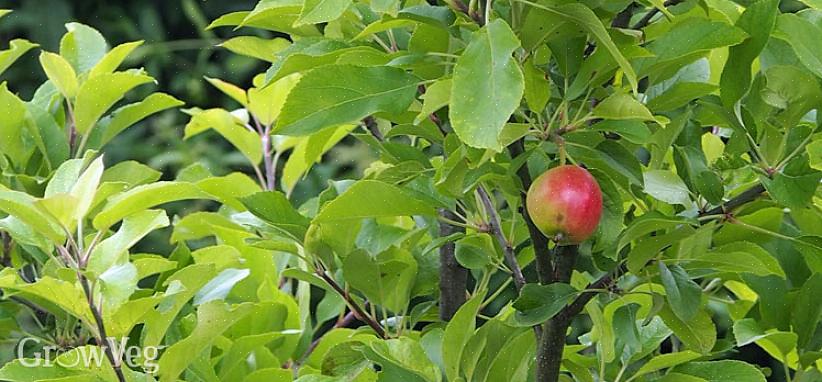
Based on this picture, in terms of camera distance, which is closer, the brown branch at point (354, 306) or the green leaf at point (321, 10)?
the green leaf at point (321, 10)

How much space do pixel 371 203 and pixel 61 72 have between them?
437 mm

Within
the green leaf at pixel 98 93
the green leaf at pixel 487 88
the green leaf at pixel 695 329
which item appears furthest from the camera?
the green leaf at pixel 98 93

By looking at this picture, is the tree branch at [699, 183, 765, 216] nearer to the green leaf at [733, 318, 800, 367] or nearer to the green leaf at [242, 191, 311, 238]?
the green leaf at [733, 318, 800, 367]

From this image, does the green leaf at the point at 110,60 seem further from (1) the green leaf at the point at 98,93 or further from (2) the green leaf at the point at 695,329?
(2) the green leaf at the point at 695,329

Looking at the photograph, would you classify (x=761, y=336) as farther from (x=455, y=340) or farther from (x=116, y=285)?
(x=116, y=285)

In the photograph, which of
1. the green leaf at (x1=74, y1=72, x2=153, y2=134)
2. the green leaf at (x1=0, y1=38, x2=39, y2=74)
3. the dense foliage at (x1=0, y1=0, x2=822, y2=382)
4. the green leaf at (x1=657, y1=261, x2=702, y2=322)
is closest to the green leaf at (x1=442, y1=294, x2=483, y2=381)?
the dense foliage at (x1=0, y1=0, x2=822, y2=382)

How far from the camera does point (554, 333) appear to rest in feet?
2.54

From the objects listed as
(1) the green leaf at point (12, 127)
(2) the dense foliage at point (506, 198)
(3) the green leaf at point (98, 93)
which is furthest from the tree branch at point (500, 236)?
(1) the green leaf at point (12, 127)

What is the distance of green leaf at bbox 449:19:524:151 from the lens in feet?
1.87

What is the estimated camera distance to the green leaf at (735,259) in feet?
2.43

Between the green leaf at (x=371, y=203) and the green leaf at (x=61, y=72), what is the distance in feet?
1.35

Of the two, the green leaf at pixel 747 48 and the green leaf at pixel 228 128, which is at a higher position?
the green leaf at pixel 747 48

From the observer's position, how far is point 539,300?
2.39ft

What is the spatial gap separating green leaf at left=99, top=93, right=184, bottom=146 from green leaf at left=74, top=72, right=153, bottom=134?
0.08ft
